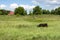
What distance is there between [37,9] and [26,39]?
92.2m

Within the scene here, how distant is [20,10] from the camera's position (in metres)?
108

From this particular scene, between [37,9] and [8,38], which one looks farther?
[37,9]

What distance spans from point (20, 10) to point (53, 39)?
93422 mm

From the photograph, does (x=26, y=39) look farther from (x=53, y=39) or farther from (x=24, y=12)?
(x=24, y=12)

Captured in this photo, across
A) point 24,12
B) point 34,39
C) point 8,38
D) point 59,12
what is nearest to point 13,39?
point 8,38

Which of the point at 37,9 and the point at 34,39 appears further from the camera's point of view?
the point at 37,9

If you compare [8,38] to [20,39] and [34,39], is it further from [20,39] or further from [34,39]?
[34,39]

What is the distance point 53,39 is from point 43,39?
2.94ft

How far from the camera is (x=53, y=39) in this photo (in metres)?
15.0

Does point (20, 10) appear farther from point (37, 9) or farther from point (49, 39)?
point (49, 39)

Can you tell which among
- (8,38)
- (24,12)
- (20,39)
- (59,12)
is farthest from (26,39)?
(59,12)

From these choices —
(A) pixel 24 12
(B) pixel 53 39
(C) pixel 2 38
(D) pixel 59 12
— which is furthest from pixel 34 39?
(D) pixel 59 12

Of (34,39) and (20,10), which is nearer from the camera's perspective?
(34,39)

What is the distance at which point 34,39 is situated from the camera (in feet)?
49.6
